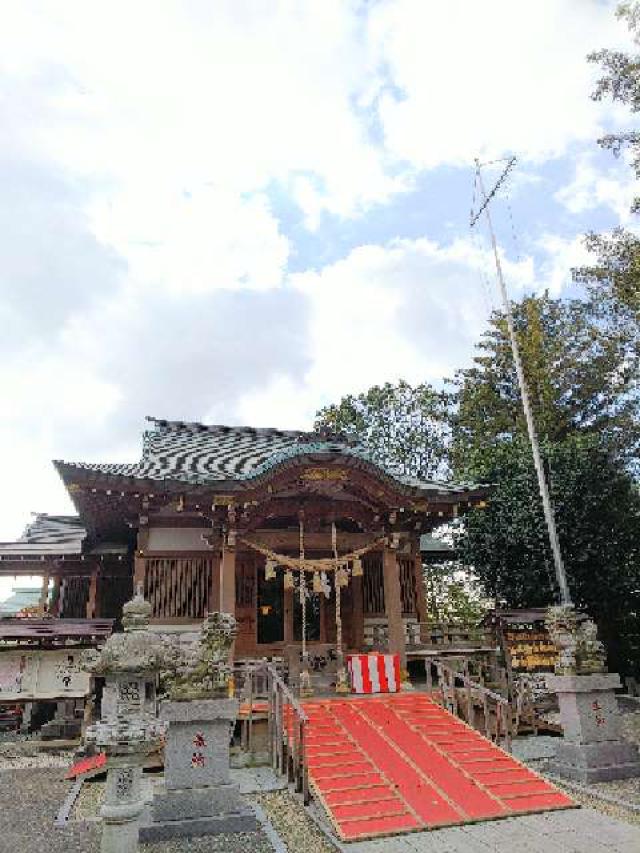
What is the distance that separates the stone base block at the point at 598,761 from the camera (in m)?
7.85

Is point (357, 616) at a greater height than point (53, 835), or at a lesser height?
greater

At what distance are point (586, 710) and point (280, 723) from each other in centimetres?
461

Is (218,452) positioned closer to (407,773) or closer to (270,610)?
(270,610)

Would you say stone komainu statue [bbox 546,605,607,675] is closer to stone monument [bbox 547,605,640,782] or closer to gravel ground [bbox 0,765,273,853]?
stone monument [bbox 547,605,640,782]

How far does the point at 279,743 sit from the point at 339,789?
1639 millimetres

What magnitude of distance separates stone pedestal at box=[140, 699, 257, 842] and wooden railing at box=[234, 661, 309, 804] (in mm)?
1116

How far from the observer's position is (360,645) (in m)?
13.4

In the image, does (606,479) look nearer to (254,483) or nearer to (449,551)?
(449,551)

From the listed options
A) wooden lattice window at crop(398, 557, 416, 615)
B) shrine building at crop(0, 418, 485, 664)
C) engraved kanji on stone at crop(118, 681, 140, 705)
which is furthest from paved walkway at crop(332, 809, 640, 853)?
wooden lattice window at crop(398, 557, 416, 615)

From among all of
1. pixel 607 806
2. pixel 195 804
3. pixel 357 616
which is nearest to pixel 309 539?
pixel 357 616

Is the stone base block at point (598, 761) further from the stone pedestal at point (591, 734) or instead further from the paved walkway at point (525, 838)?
the paved walkway at point (525, 838)

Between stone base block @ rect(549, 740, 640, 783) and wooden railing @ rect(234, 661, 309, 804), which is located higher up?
wooden railing @ rect(234, 661, 309, 804)

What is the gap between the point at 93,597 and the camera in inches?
595

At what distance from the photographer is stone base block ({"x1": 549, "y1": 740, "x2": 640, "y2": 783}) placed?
25.8 feet
